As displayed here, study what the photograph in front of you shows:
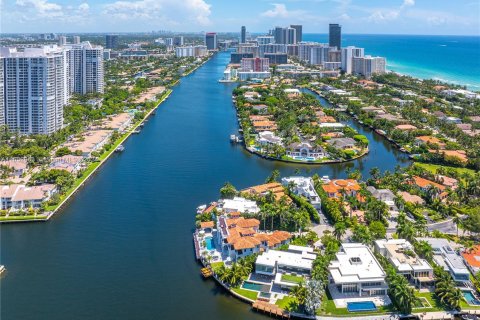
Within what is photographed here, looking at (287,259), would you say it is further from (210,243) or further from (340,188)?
(340,188)

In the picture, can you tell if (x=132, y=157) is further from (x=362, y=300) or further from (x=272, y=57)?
(x=272, y=57)

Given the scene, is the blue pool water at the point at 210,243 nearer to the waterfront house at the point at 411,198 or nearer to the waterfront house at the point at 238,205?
the waterfront house at the point at 238,205

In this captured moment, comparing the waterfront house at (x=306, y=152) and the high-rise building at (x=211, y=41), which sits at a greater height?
the high-rise building at (x=211, y=41)

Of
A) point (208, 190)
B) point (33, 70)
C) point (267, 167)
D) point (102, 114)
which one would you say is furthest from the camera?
point (102, 114)

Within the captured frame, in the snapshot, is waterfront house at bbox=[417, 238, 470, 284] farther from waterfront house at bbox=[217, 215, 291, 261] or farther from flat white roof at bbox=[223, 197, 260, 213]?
flat white roof at bbox=[223, 197, 260, 213]

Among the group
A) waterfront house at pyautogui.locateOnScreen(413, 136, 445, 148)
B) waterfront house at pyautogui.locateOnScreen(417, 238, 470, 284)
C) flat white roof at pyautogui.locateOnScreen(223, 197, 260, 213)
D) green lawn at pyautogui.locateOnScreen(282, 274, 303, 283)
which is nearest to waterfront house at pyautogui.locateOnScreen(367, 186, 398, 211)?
waterfront house at pyautogui.locateOnScreen(417, 238, 470, 284)

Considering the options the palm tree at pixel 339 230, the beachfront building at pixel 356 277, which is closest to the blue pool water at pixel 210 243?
the beachfront building at pixel 356 277

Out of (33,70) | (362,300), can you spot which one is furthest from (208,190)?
(33,70)
